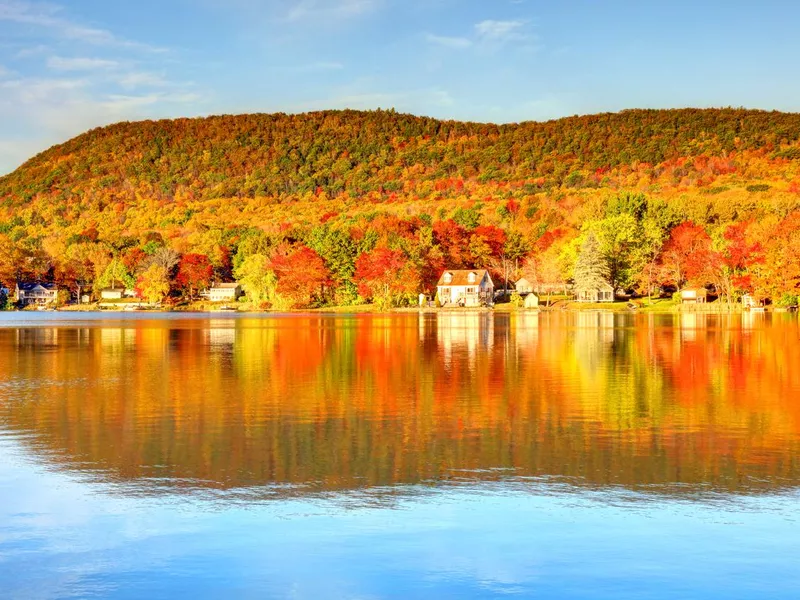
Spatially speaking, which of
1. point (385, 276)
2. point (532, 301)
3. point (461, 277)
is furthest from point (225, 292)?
point (532, 301)

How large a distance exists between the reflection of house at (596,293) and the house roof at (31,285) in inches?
4138

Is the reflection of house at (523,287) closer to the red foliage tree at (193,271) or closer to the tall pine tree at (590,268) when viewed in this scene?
the tall pine tree at (590,268)

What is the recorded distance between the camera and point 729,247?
316ft

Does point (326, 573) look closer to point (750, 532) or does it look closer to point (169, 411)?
point (750, 532)

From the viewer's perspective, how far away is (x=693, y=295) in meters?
103

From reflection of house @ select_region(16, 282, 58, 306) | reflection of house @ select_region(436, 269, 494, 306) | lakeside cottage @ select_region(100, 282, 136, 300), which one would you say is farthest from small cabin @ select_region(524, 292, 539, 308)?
reflection of house @ select_region(16, 282, 58, 306)

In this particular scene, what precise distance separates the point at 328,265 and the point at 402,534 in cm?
10925

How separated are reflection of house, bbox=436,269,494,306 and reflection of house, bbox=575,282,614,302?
1500 centimetres

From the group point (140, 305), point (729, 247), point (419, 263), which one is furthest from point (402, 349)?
point (140, 305)

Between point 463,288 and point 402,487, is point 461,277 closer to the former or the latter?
point 463,288

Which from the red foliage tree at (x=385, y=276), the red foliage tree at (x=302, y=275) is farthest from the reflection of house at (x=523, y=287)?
the red foliage tree at (x=302, y=275)

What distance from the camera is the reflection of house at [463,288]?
4721 inches

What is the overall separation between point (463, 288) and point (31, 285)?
90.6m

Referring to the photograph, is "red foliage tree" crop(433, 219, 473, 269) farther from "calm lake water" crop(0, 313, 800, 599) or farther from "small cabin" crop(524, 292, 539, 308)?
"calm lake water" crop(0, 313, 800, 599)
